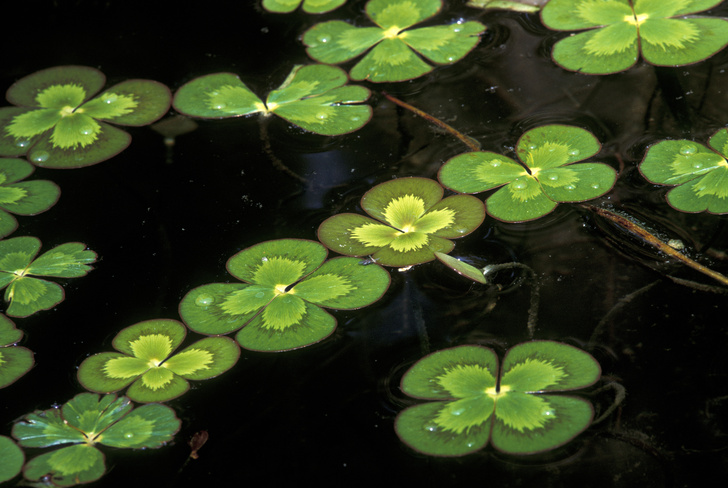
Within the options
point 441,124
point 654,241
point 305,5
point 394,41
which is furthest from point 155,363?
point 305,5

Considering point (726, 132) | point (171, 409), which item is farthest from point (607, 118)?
point (171, 409)

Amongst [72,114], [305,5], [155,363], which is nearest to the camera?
[155,363]

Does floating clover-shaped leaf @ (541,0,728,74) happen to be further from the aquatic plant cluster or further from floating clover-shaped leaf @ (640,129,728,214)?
floating clover-shaped leaf @ (640,129,728,214)

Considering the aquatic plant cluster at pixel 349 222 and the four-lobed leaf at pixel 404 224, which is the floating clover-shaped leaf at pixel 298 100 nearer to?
the aquatic plant cluster at pixel 349 222

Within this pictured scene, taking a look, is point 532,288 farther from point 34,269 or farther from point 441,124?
point 34,269

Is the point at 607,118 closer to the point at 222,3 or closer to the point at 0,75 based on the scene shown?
the point at 222,3

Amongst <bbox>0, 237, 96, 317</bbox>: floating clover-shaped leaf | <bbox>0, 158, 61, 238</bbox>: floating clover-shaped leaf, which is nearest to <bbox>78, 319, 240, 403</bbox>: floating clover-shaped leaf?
<bbox>0, 237, 96, 317</bbox>: floating clover-shaped leaf

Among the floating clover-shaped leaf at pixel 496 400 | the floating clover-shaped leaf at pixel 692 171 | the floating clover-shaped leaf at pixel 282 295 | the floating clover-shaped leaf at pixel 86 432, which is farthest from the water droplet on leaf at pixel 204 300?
the floating clover-shaped leaf at pixel 692 171
